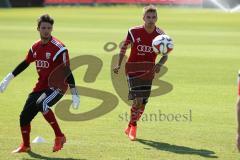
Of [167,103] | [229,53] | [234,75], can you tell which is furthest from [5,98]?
[229,53]

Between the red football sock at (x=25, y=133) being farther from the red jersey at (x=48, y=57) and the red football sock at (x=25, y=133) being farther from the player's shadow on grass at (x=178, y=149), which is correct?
the player's shadow on grass at (x=178, y=149)

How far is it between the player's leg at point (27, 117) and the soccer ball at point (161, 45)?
93.7 inches

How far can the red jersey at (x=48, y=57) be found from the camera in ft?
29.1

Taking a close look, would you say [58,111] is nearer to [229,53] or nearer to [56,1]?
[229,53]

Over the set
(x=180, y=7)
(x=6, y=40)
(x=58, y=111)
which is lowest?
(x=58, y=111)

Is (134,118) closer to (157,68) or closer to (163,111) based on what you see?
(157,68)

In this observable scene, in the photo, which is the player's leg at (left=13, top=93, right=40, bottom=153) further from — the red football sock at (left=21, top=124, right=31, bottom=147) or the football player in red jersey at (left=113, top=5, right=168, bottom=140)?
the football player in red jersey at (left=113, top=5, right=168, bottom=140)

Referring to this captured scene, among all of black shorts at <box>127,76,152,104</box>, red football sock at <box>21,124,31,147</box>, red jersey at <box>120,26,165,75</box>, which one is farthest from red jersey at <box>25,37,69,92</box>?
black shorts at <box>127,76,152,104</box>

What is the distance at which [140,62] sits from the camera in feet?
34.6

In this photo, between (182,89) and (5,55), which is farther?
(5,55)

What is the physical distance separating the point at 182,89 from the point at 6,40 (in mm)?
14277

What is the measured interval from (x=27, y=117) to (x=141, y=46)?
8.74 ft

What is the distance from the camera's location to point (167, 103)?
44.1 ft

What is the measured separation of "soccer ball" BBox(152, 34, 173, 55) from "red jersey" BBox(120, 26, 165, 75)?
0.22 meters
